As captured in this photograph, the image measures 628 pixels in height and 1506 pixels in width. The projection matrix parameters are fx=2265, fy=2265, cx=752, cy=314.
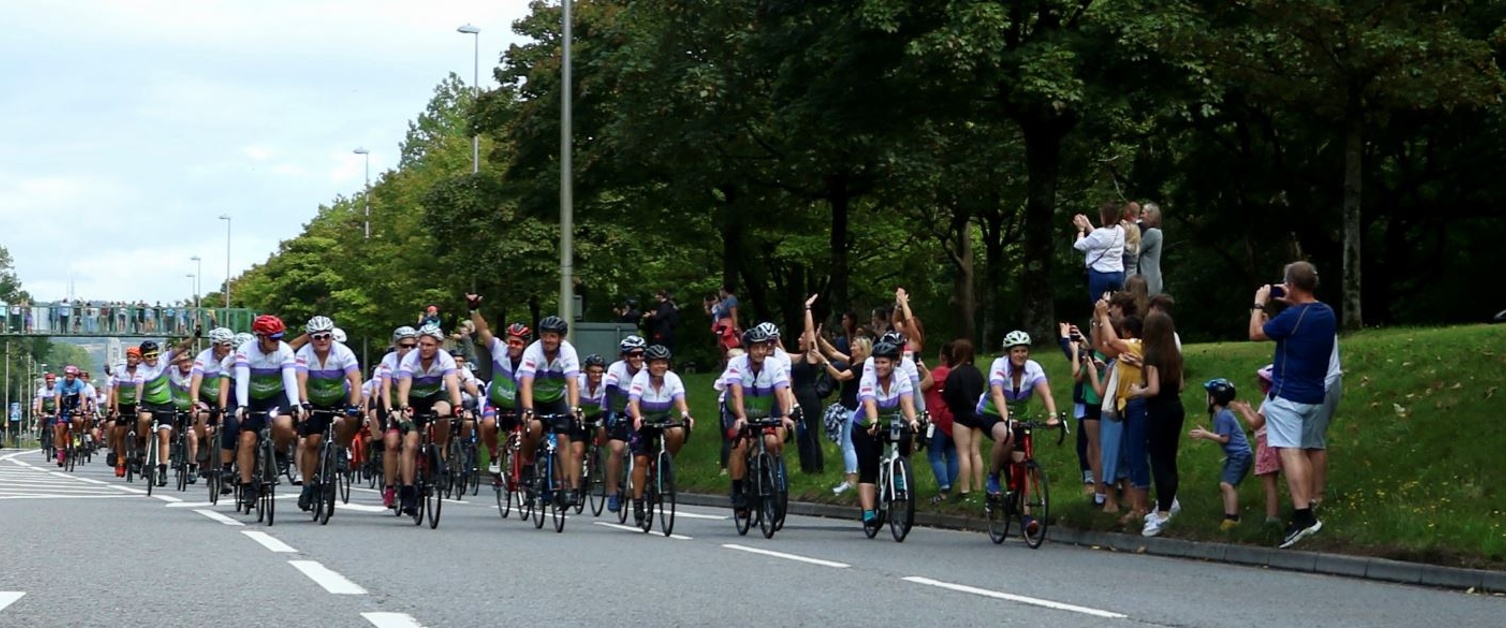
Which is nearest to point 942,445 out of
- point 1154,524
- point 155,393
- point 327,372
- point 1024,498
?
point 1024,498

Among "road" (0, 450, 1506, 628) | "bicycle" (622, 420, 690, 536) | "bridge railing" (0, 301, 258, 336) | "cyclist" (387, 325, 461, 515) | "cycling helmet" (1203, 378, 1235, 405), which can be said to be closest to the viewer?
"road" (0, 450, 1506, 628)

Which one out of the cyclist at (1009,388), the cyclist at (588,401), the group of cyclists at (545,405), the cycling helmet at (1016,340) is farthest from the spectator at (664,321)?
the cycling helmet at (1016,340)

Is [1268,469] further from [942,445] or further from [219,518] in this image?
[219,518]

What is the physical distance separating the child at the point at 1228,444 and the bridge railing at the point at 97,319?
106 metres

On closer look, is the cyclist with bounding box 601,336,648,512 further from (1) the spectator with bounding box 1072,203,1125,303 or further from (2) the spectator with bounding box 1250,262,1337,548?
(2) the spectator with bounding box 1250,262,1337,548

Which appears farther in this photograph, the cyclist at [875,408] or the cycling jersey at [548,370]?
the cycling jersey at [548,370]

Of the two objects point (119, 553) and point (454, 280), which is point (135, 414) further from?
point (454, 280)

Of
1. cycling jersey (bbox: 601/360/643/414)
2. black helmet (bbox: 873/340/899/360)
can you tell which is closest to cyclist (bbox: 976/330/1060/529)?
black helmet (bbox: 873/340/899/360)

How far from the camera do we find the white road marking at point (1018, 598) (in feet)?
37.9

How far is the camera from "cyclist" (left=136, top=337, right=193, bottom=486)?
29453 millimetres

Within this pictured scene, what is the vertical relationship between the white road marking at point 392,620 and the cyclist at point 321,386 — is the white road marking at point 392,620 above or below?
below

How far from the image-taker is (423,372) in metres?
20.5

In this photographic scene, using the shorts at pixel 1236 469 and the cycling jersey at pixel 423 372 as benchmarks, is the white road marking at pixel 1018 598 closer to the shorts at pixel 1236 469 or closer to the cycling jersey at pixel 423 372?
the shorts at pixel 1236 469

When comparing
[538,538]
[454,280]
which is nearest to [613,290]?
[454,280]
